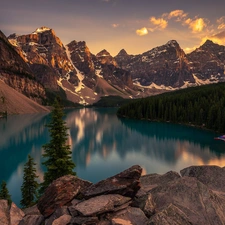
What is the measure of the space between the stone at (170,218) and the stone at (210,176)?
592 cm

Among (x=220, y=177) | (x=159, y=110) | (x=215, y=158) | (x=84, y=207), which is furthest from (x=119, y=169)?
(x=159, y=110)

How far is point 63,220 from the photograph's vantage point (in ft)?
41.1

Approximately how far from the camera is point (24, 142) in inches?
3514

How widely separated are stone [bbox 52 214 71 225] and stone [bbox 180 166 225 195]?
9.69 m

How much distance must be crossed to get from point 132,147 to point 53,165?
54.3 m

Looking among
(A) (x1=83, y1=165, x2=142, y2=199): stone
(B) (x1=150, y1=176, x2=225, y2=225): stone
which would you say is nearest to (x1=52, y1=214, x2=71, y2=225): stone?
(A) (x1=83, y1=165, x2=142, y2=199): stone

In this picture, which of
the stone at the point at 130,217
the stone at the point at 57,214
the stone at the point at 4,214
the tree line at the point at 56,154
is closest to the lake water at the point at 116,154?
the tree line at the point at 56,154

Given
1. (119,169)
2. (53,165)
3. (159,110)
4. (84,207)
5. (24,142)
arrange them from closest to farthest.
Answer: (84,207)
(53,165)
(119,169)
(24,142)
(159,110)

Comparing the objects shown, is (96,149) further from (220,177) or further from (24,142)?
(220,177)

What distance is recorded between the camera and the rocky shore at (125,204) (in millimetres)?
12086

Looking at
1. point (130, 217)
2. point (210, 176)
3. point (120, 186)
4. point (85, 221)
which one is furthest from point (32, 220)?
point (210, 176)

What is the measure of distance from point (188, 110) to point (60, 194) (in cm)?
14095

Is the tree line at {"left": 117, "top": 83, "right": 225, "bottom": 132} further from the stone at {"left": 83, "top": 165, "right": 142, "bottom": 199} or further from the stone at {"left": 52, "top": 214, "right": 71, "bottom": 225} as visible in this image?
the stone at {"left": 52, "top": 214, "right": 71, "bottom": 225}

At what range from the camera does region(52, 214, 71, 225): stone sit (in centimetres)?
1232
